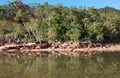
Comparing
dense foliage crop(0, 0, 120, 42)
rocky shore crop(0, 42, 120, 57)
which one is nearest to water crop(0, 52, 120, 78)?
rocky shore crop(0, 42, 120, 57)

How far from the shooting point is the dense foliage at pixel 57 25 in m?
59.1

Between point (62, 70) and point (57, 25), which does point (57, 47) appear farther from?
point (62, 70)

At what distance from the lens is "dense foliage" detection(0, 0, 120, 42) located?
5906 cm

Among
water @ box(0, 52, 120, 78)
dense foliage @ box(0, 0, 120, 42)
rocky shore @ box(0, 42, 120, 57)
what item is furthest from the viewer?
dense foliage @ box(0, 0, 120, 42)

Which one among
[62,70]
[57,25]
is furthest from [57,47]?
[62,70]

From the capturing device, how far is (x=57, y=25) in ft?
198

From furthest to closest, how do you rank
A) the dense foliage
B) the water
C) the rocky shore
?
1. the dense foliage
2. the rocky shore
3. the water

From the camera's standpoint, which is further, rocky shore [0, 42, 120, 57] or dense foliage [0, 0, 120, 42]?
dense foliage [0, 0, 120, 42]

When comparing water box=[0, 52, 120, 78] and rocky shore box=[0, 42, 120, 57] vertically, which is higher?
water box=[0, 52, 120, 78]

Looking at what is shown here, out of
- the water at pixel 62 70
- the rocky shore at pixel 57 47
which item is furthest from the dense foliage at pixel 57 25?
the water at pixel 62 70

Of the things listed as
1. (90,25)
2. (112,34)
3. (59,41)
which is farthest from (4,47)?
(112,34)

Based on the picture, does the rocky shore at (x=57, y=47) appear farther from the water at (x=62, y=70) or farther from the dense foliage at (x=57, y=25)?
the water at (x=62, y=70)

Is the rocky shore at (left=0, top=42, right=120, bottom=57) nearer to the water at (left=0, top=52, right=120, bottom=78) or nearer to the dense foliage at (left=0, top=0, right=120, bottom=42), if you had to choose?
the dense foliage at (left=0, top=0, right=120, bottom=42)

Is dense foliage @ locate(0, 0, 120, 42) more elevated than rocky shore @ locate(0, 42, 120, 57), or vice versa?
dense foliage @ locate(0, 0, 120, 42)
